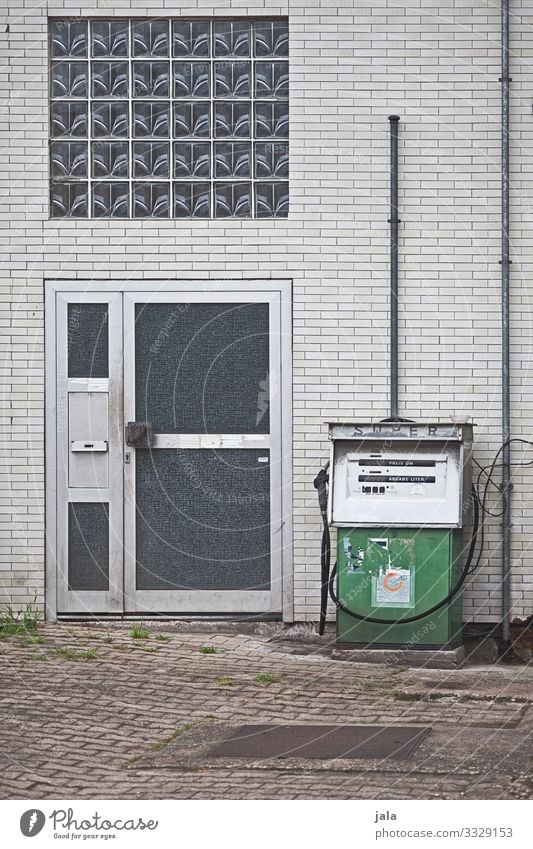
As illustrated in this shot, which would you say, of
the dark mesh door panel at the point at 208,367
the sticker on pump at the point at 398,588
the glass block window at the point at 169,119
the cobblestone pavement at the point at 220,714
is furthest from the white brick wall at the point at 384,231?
the cobblestone pavement at the point at 220,714

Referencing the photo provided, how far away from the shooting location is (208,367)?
33.9 feet

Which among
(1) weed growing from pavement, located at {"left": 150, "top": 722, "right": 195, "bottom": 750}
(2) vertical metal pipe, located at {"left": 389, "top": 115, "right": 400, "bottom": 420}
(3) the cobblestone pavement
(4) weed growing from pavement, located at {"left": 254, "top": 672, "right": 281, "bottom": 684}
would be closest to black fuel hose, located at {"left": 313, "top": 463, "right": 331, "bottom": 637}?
(3) the cobblestone pavement

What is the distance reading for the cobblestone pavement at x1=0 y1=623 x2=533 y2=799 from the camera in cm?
611

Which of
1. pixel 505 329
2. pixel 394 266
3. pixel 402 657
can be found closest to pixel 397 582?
pixel 402 657

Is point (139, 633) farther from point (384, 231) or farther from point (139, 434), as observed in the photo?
point (384, 231)

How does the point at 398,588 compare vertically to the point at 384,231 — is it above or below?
below

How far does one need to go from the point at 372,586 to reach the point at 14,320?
3639 millimetres

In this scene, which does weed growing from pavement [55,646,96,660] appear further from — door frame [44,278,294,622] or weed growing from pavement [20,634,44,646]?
door frame [44,278,294,622]

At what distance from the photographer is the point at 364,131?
405 inches

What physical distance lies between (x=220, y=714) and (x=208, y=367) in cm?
344

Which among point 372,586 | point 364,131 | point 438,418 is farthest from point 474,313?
point 372,586

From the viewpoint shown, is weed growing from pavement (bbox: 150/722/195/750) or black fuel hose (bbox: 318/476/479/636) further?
black fuel hose (bbox: 318/476/479/636)

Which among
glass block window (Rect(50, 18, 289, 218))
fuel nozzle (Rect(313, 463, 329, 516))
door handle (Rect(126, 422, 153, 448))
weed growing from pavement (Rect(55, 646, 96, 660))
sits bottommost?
weed growing from pavement (Rect(55, 646, 96, 660))

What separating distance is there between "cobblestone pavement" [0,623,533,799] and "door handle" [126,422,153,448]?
1.46 m
